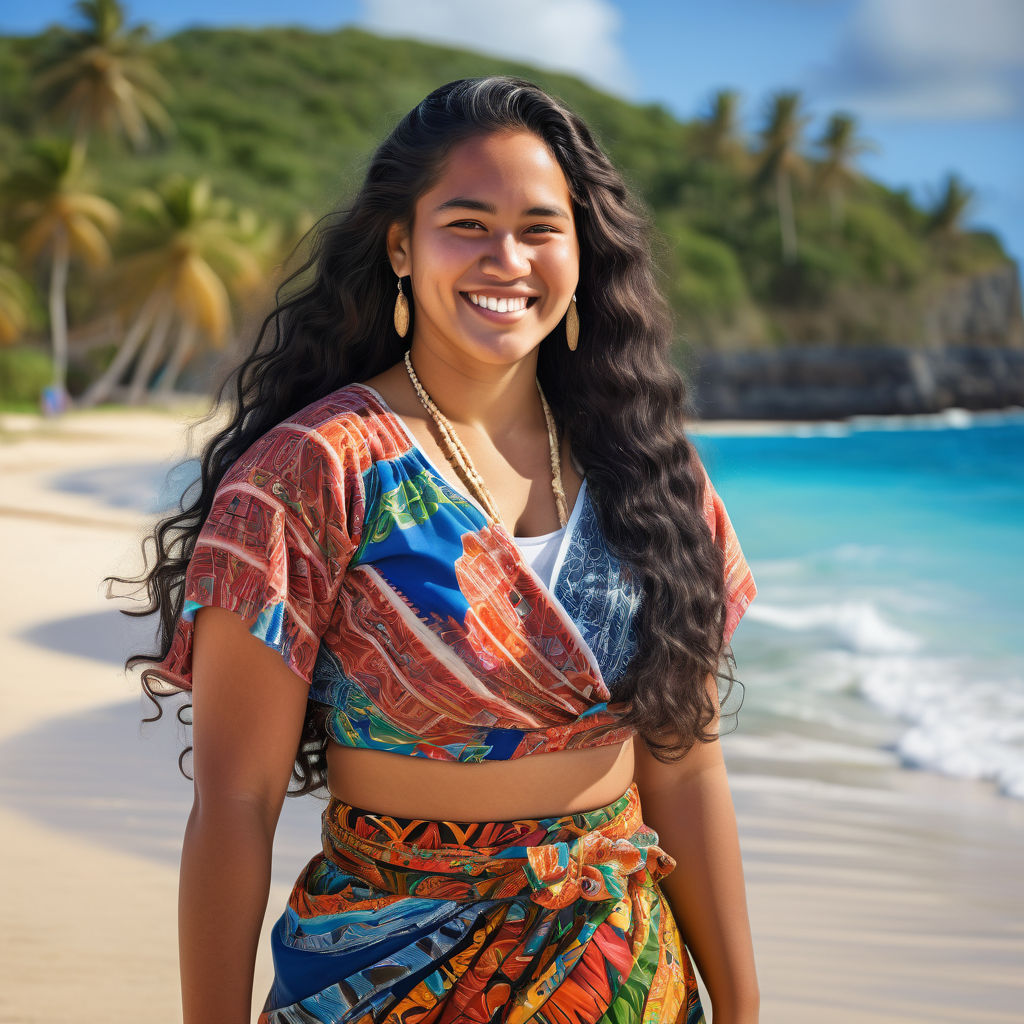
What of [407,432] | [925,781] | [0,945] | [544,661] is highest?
[407,432]

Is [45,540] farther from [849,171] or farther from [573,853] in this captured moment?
[849,171]

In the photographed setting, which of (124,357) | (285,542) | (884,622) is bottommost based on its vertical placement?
(124,357)

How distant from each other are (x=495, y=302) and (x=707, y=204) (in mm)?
60236

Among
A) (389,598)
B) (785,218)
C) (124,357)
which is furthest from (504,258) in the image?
(785,218)

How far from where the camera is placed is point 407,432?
1.48 meters

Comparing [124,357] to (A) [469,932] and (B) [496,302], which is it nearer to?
(B) [496,302]

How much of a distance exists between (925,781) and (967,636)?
4.68 m

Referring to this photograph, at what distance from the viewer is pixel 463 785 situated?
1448 mm

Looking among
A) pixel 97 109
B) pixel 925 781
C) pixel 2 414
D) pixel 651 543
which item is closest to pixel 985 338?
pixel 97 109

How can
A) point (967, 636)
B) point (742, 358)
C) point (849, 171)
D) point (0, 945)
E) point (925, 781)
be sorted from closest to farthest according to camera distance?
point (0, 945) < point (925, 781) < point (967, 636) < point (742, 358) < point (849, 171)

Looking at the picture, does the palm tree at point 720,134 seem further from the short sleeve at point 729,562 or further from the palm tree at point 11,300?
the short sleeve at point 729,562

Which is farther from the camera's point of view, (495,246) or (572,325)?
(572,325)

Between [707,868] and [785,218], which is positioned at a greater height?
[707,868]

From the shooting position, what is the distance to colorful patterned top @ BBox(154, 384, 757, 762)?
1.36 meters
